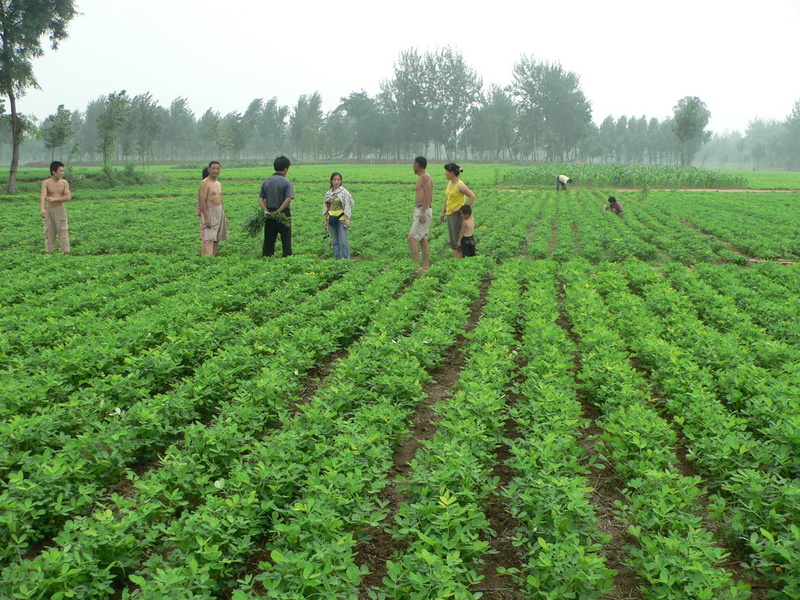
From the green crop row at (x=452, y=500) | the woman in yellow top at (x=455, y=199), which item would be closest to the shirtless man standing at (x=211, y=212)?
the woman in yellow top at (x=455, y=199)

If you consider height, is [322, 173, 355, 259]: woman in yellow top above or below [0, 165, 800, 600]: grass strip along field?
above

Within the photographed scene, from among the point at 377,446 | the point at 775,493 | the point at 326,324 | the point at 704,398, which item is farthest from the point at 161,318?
the point at 775,493

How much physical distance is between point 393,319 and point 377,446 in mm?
3400

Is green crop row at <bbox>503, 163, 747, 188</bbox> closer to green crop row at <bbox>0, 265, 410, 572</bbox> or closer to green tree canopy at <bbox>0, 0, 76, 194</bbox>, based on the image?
green tree canopy at <bbox>0, 0, 76, 194</bbox>

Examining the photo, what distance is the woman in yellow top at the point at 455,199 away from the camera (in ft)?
37.0

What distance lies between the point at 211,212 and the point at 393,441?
8.89 m

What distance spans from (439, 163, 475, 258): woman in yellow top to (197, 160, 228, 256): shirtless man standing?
4.63 m

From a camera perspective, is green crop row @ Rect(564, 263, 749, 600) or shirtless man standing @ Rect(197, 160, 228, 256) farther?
shirtless man standing @ Rect(197, 160, 228, 256)

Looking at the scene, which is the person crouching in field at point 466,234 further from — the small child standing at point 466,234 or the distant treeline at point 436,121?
the distant treeline at point 436,121

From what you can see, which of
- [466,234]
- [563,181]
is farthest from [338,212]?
[563,181]

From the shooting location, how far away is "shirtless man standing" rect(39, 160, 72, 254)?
40.4 feet

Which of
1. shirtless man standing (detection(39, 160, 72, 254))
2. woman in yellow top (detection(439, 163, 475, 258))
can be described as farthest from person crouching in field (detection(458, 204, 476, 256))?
shirtless man standing (detection(39, 160, 72, 254))

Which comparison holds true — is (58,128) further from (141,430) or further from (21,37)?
(141,430)

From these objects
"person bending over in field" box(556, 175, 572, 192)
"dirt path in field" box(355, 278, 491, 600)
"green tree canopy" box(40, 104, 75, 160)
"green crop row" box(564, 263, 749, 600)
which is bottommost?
"dirt path in field" box(355, 278, 491, 600)
